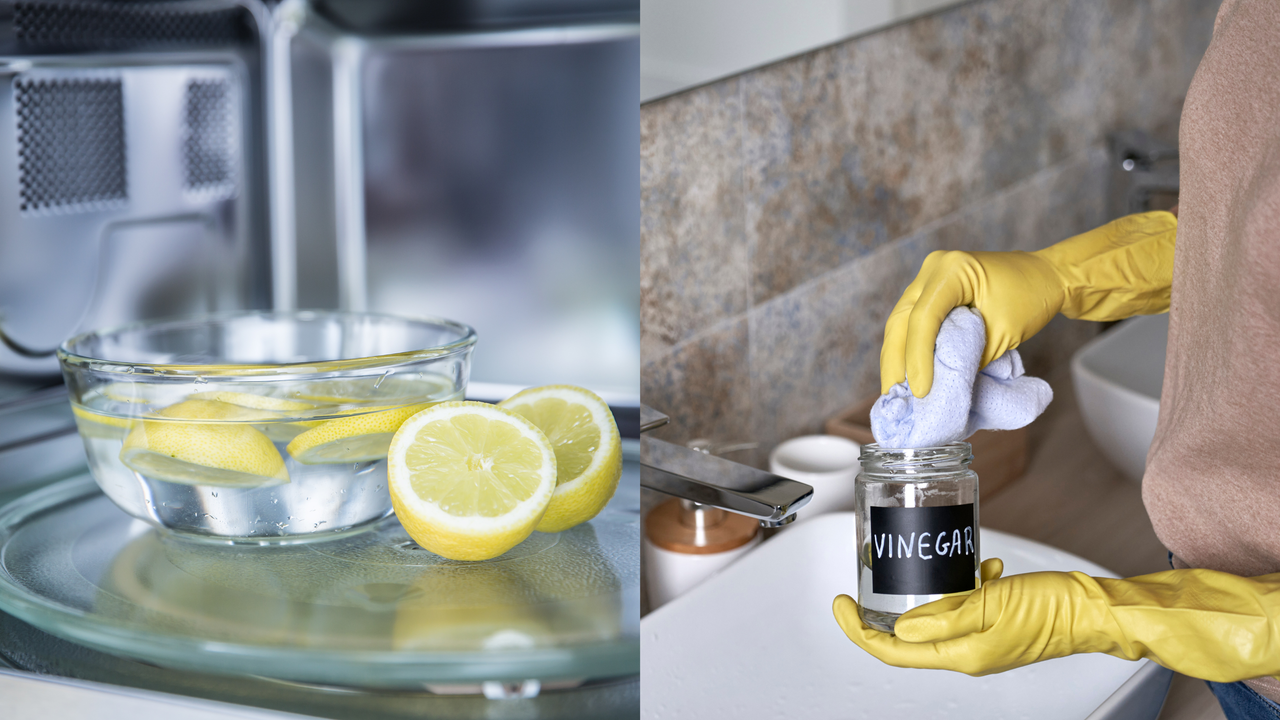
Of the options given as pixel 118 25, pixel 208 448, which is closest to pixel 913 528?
pixel 208 448

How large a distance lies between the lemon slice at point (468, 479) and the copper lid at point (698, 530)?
28 cm

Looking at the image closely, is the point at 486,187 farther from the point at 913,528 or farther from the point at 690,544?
the point at 913,528

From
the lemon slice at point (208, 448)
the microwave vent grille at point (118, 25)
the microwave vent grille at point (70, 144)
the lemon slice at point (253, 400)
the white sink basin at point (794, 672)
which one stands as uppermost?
the microwave vent grille at point (118, 25)

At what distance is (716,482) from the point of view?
0.65 m

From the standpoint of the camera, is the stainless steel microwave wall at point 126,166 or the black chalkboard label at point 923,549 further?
the stainless steel microwave wall at point 126,166

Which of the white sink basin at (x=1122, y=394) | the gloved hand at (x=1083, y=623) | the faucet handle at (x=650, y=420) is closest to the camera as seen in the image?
the gloved hand at (x=1083, y=623)

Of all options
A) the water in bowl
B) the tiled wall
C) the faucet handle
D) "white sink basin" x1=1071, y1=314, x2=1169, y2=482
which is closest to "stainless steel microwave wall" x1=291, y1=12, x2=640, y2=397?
the tiled wall

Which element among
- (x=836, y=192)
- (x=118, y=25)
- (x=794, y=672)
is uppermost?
(x=118, y=25)

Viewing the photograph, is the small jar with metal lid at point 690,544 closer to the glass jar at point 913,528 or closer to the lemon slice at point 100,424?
the glass jar at point 913,528

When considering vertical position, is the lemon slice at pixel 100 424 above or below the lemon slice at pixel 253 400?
below

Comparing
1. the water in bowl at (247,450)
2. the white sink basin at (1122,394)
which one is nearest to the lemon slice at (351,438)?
the water in bowl at (247,450)

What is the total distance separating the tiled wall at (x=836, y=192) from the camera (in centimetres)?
86

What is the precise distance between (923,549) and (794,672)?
0.26 meters

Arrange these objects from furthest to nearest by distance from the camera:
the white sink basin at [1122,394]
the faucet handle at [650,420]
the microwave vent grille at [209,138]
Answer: the white sink basin at [1122,394]
the microwave vent grille at [209,138]
the faucet handle at [650,420]
